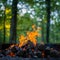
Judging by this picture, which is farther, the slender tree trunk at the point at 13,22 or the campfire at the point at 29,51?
the slender tree trunk at the point at 13,22

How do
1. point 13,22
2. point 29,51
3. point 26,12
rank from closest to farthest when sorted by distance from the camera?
1. point 29,51
2. point 13,22
3. point 26,12

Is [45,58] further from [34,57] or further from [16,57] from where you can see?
[16,57]

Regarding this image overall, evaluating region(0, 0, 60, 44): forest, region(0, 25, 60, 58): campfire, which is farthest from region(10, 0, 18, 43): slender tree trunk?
region(0, 25, 60, 58): campfire

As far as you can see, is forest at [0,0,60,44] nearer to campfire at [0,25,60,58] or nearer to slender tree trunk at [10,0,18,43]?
slender tree trunk at [10,0,18,43]

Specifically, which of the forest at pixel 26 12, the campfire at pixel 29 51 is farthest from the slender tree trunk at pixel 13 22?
the campfire at pixel 29 51

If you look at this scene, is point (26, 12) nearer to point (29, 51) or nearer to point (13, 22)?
point (13, 22)

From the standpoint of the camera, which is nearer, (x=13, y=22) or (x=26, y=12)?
(x=13, y=22)

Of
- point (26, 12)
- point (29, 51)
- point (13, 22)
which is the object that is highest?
point (26, 12)

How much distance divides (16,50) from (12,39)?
18.5 ft

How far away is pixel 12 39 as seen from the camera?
12961 mm

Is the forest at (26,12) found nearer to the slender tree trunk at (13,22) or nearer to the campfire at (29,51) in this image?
the slender tree trunk at (13,22)

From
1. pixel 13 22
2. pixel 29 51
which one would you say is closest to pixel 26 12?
pixel 13 22

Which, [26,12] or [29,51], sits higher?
[26,12]

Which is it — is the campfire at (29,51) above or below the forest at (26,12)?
below
